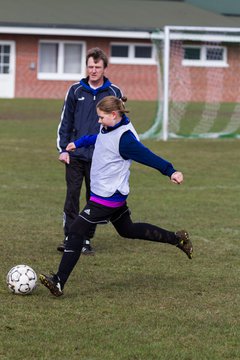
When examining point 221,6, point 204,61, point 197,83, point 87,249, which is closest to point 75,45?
point 197,83

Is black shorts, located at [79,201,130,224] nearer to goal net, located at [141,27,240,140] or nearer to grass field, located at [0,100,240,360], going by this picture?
grass field, located at [0,100,240,360]

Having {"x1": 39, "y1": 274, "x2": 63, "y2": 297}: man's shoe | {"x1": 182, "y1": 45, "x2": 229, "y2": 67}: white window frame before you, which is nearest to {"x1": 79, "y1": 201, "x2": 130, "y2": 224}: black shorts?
{"x1": 39, "y1": 274, "x2": 63, "y2": 297}: man's shoe

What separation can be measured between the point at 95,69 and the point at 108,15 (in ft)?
117

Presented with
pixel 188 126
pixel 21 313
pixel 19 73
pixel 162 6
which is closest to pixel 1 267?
pixel 21 313

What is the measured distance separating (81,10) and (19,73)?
4.79 m

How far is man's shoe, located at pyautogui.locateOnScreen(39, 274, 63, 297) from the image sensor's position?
8062 millimetres

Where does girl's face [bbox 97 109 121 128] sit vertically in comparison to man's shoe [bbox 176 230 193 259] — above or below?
above

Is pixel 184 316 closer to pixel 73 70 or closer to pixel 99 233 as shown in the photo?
pixel 99 233

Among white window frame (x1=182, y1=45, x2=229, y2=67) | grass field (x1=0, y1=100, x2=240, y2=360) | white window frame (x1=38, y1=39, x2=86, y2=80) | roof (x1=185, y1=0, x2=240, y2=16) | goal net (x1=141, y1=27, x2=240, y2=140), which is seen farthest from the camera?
roof (x1=185, y1=0, x2=240, y2=16)

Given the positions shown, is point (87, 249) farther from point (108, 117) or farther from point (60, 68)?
point (60, 68)

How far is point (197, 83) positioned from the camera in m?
41.9

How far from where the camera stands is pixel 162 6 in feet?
160

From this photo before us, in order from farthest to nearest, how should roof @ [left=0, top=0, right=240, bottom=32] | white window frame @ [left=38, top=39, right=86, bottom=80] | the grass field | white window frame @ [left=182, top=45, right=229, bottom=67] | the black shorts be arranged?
white window frame @ [left=38, top=39, right=86, bottom=80]
roof @ [left=0, top=0, right=240, bottom=32]
white window frame @ [left=182, top=45, right=229, bottom=67]
the black shorts
the grass field

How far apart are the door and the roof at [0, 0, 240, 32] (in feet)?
4.56
